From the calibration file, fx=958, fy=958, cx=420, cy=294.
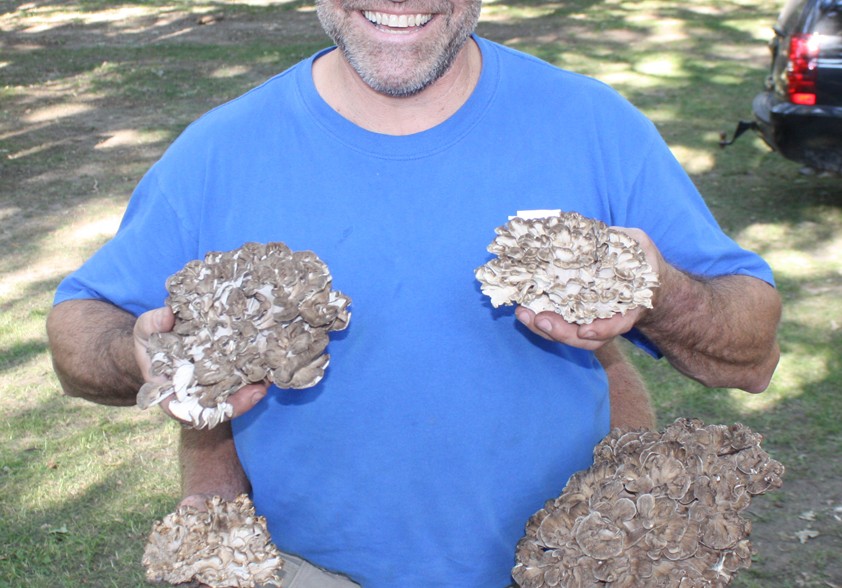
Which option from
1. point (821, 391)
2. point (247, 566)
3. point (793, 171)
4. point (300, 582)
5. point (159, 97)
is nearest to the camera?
point (247, 566)

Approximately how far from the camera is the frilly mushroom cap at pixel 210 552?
2668 mm

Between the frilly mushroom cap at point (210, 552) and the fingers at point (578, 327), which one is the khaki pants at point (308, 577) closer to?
the frilly mushroom cap at point (210, 552)

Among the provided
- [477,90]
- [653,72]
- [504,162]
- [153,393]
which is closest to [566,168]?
[504,162]

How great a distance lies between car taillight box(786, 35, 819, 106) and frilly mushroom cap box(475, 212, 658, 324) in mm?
6369

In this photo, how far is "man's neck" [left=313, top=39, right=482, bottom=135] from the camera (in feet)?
9.37

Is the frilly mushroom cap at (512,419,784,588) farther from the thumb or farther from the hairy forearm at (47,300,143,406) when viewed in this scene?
the hairy forearm at (47,300,143,406)

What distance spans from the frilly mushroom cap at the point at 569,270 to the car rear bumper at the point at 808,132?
6.39 m

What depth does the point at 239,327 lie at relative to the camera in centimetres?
250

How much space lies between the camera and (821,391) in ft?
19.4

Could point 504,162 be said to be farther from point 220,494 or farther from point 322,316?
point 220,494

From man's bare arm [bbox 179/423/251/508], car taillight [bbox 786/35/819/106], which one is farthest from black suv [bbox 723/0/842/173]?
man's bare arm [bbox 179/423/251/508]

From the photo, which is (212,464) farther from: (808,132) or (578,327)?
(808,132)

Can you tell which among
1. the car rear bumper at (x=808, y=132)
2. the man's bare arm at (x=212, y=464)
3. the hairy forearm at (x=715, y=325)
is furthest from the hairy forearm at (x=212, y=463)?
the car rear bumper at (x=808, y=132)

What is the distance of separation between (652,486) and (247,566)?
44.7 inches
